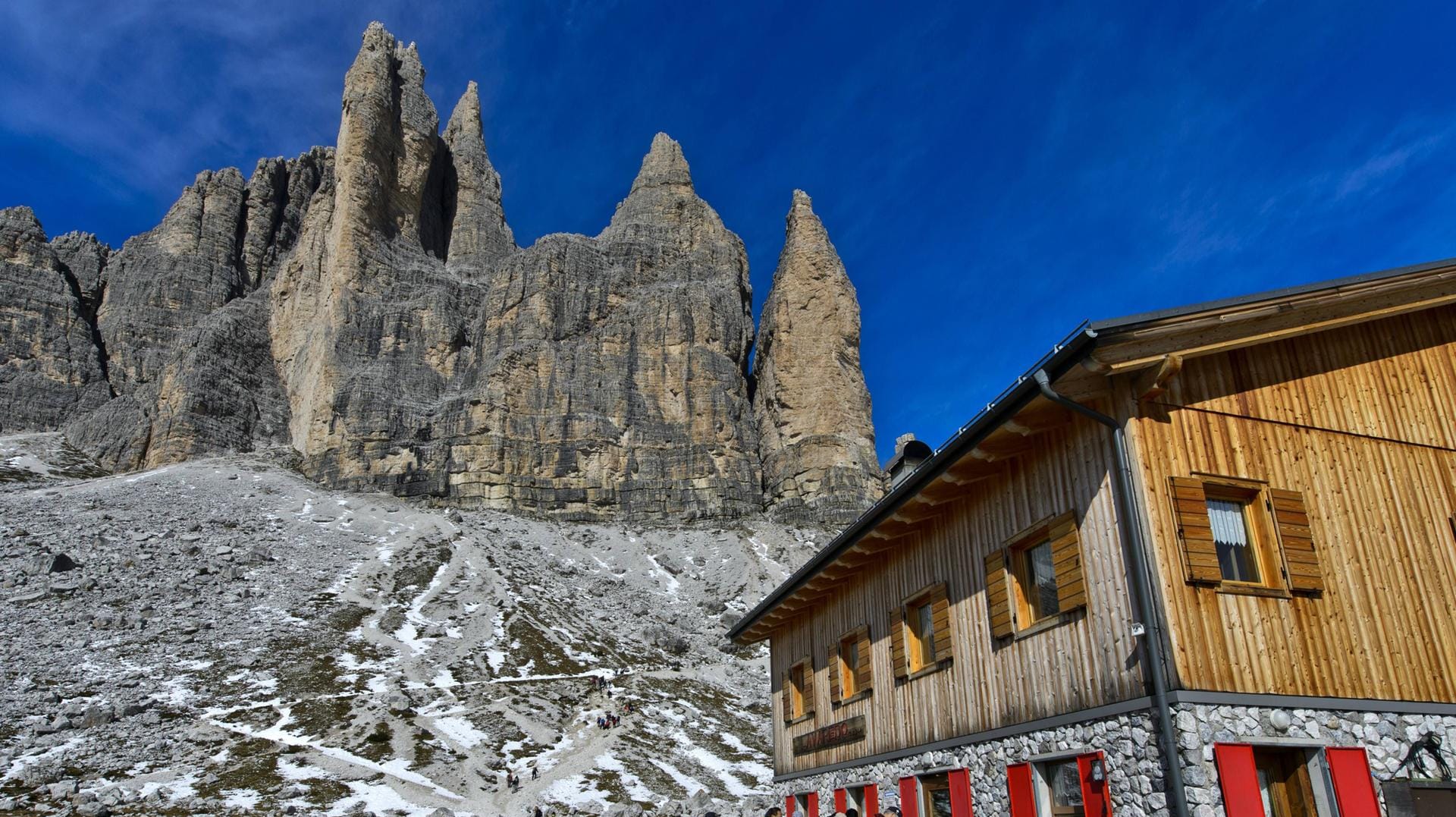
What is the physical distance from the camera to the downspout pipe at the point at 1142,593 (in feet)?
33.3

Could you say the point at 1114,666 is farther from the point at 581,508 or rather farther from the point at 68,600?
the point at 581,508

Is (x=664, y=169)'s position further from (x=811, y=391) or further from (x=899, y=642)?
(x=899, y=642)

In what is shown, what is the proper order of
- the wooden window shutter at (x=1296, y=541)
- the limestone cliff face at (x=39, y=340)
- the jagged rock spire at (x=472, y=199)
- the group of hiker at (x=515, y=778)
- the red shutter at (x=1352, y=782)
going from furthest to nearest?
the jagged rock spire at (x=472, y=199) < the limestone cliff face at (x=39, y=340) < the group of hiker at (x=515, y=778) < the wooden window shutter at (x=1296, y=541) < the red shutter at (x=1352, y=782)

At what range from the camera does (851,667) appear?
20.3 meters

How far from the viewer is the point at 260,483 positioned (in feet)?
326

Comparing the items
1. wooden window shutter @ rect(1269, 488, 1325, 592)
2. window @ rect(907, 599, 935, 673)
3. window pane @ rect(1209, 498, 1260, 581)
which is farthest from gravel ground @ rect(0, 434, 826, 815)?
wooden window shutter @ rect(1269, 488, 1325, 592)

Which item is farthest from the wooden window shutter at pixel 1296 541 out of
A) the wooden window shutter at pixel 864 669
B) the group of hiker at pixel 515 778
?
the group of hiker at pixel 515 778

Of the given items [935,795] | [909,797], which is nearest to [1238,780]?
[935,795]

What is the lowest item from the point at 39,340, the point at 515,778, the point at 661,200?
the point at 515,778

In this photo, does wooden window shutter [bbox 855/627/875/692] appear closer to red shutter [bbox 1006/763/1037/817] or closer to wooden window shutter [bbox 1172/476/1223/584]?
red shutter [bbox 1006/763/1037/817]

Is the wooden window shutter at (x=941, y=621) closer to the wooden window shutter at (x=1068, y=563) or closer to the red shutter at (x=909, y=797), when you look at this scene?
the red shutter at (x=909, y=797)

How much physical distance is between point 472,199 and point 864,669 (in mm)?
150628

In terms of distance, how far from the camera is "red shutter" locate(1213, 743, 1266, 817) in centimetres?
1010

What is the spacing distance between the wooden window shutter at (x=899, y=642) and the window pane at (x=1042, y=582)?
3971 millimetres
